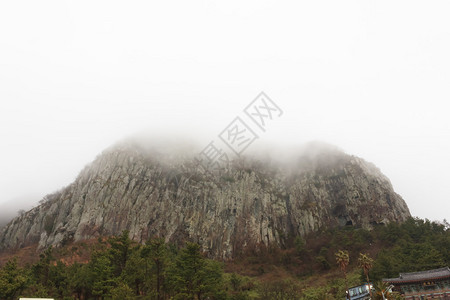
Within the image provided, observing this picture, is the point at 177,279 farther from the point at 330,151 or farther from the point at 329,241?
the point at 330,151

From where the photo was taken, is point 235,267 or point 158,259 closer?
point 158,259

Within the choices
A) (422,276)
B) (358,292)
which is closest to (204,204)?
(358,292)

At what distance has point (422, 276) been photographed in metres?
64.9

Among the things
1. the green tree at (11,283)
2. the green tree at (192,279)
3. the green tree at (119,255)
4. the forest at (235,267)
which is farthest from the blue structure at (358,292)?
the green tree at (11,283)

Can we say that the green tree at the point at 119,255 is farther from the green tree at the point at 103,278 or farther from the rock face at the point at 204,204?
the rock face at the point at 204,204

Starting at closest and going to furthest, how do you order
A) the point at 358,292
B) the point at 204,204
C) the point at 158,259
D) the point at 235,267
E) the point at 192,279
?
the point at 192,279 < the point at 158,259 < the point at 358,292 < the point at 235,267 < the point at 204,204

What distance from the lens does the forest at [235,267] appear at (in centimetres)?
4412

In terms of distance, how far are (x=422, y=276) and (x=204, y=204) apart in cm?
8688

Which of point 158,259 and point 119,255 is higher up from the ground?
point 119,255

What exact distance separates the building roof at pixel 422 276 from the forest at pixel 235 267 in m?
2.77

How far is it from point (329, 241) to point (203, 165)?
7434 cm

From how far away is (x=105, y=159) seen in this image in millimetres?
139250

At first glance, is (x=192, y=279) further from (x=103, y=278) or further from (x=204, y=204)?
(x=204, y=204)

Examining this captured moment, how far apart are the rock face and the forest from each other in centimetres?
875
